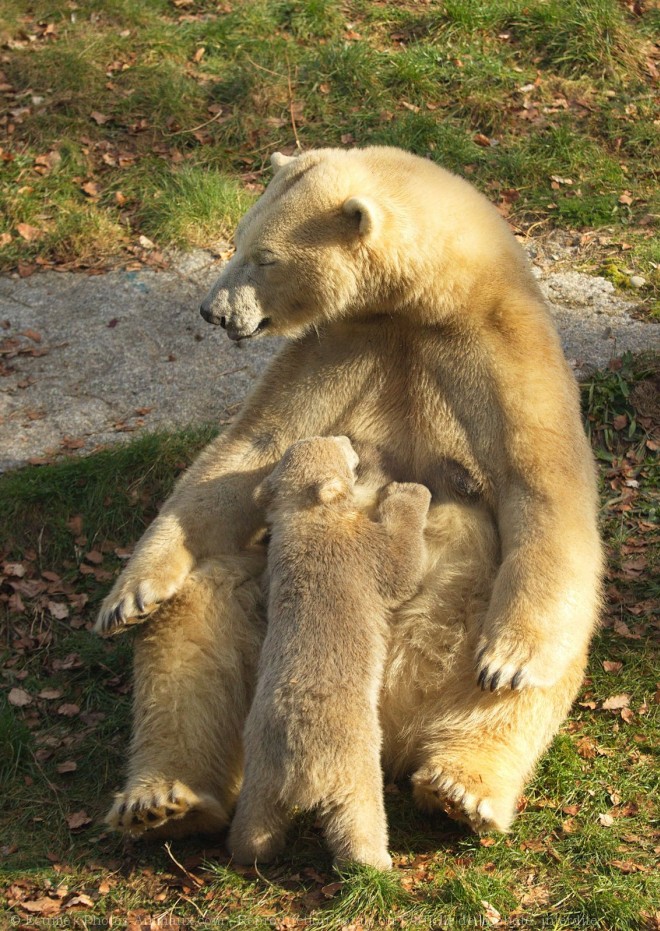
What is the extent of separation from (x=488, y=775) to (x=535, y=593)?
2.50 ft

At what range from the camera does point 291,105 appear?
1062 centimetres

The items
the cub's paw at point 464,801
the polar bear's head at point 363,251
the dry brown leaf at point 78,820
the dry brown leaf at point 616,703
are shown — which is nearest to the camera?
the cub's paw at point 464,801

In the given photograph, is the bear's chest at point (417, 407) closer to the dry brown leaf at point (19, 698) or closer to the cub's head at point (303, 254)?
the cub's head at point (303, 254)

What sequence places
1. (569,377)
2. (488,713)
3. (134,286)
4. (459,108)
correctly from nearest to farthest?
1. (488,713)
2. (569,377)
3. (134,286)
4. (459,108)

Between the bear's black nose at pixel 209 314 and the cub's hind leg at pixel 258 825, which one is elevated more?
the bear's black nose at pixel 209 314

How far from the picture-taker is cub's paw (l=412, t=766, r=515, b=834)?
14.6ft

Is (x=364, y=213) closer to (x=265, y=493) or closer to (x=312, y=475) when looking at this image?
(x=312, y=475)

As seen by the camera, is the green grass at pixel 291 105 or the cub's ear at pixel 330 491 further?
the green grass at pixel 291 105

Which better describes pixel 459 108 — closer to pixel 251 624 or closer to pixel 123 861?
pixel 251 624

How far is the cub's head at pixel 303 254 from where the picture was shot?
5.01m

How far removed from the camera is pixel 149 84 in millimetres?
10891

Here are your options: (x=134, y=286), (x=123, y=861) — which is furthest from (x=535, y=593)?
(x=134, y=286)

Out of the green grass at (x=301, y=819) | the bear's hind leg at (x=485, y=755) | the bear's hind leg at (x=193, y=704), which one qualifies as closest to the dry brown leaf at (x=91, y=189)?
the green grass at (x=301, y=819)

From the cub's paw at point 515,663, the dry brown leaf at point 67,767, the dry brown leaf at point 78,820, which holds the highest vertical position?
the cub's paw at point 515,663
